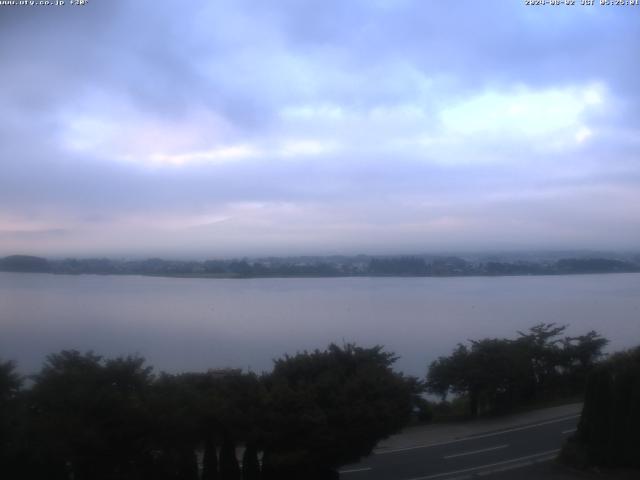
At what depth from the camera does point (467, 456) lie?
14211 millimetres

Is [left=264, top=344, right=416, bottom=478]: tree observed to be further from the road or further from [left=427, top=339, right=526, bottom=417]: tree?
[left=427, top=339, right=526, bottom=417]: tree

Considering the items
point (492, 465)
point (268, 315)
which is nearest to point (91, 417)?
point (492, 465)

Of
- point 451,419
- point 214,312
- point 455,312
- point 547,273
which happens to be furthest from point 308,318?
point 547,273

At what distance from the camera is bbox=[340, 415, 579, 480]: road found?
1284 centimetres

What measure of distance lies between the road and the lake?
3189mm

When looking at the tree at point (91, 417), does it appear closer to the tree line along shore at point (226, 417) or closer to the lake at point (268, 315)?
the tree line along shore at point (226, 417)

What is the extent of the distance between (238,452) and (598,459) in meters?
7.17

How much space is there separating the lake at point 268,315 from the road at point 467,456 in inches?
126

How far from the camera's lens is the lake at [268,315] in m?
20.0

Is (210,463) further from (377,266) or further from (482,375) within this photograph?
(377,266)

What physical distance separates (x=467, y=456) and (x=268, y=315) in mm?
18427

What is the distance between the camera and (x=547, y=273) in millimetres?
50094

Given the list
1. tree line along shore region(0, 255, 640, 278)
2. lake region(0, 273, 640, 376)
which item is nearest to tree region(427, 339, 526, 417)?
lake region(0, 273, 640, 376)

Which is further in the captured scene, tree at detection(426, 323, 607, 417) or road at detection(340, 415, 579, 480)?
tree at detection(426, 323, 607, 417)
